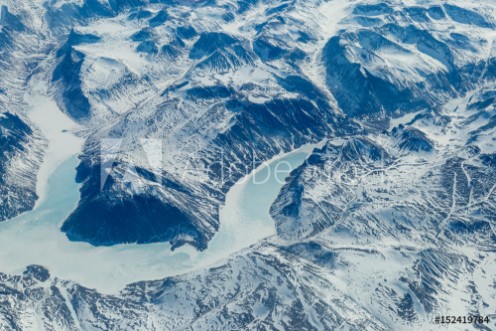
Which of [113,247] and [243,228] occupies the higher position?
[113,247]

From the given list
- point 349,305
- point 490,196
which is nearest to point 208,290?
point 349,305

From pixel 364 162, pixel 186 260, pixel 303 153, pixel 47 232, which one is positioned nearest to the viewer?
pixel 186 260

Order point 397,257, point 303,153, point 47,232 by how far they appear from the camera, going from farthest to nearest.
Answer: point 303,153
point 47,232
point 397,257

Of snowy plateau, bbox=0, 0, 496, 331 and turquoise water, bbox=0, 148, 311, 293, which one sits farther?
turquoise water, bbox=0, 148, 311, 293

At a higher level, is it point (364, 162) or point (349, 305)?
point (349, 305)

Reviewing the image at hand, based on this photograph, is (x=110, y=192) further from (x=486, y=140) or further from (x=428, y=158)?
(x=486, y=140)

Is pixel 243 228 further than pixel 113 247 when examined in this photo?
Yes

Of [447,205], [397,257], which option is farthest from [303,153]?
[397,257]

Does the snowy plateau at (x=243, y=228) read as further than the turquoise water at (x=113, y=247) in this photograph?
No

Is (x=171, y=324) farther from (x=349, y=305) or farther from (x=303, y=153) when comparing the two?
(x=303, y=153)

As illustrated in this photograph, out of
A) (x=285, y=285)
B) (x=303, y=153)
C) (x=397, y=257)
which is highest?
(x=285, y=285)

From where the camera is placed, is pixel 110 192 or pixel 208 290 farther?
pixel 110 192
